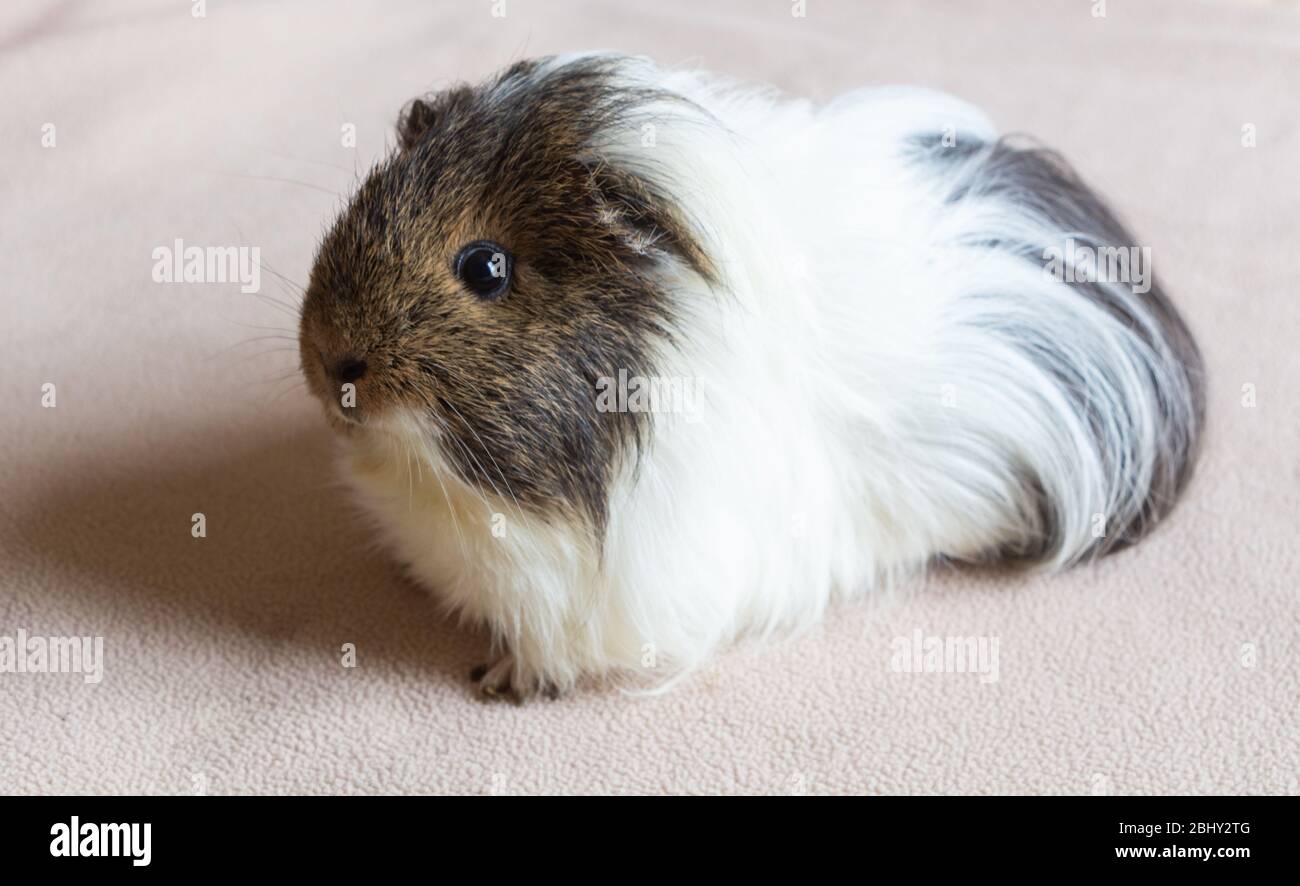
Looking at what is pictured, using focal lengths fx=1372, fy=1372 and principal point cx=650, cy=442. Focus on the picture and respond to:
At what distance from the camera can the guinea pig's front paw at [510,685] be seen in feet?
5.13

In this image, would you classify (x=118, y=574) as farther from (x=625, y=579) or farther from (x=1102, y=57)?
(x=1102, y=57)

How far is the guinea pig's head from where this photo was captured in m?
1.34

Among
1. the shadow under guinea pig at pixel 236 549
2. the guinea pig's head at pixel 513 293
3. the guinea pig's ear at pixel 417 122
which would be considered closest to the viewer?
the guinea pig's head at pixel 513 293

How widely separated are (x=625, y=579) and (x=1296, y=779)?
0.75 m

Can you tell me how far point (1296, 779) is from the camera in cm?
146

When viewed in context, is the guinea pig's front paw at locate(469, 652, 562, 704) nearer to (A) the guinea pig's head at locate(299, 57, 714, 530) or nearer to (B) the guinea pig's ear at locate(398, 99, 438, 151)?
(A) the guinea pig's head at locate(299, 57, 714, 530)

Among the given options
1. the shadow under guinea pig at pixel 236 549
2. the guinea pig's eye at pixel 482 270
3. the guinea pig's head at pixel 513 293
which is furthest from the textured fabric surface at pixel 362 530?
the guinea pig's eye at pixel 482 270

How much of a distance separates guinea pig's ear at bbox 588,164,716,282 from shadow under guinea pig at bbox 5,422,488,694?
56cm

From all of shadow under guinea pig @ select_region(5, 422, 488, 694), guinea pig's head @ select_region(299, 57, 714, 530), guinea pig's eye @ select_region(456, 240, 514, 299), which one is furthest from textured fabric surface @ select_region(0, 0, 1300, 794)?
guinea pig's eye @ select_region(456, 240, 514, 299)

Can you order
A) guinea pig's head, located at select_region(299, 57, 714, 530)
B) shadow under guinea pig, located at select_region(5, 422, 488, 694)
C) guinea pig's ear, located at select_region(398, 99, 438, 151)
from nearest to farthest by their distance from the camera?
guinea pig's head, located at select_region(299, 57, 714, 530) < guinea pig's ear, located at select_region(398, 99, 438, 151) < shadow under guinea pig, located at select_region(5, 422, 488, 694)

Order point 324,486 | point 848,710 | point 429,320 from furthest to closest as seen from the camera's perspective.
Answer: point 324,486
point 848,710
point 429,320

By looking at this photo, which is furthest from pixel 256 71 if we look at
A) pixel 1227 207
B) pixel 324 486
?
pixel 1227 207

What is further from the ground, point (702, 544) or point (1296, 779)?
point (702, 544)

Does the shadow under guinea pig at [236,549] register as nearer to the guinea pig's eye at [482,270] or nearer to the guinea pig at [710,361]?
the guinea pig at [710,361]
